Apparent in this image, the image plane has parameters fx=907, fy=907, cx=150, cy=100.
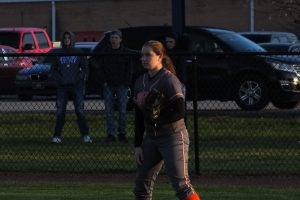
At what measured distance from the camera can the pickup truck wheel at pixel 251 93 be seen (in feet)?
43.6

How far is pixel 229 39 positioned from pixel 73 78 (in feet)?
18.8

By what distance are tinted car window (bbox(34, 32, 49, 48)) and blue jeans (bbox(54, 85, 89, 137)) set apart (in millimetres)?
15514

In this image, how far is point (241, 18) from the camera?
49938 mm

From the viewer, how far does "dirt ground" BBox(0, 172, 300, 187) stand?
38.3 feet

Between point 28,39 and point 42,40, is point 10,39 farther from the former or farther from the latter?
point 42,40

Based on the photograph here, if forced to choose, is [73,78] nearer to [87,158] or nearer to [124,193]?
[87,158]

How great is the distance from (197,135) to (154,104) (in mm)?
4082

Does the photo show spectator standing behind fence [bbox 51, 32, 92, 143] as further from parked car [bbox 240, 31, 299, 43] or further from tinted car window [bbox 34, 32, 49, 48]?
parked car [bbox 240, 31, 299, 43]

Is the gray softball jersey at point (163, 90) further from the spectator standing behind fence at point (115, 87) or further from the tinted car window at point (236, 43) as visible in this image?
the tinted car window at point (236, 43)

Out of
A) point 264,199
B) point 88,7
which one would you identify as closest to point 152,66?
point 264,199

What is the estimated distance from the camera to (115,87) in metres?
14.1

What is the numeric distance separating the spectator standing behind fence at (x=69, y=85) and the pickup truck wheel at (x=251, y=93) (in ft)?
7.77

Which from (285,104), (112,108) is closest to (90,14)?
(112,108)

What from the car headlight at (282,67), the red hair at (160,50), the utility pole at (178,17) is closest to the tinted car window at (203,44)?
the car headlight at (282,67)
